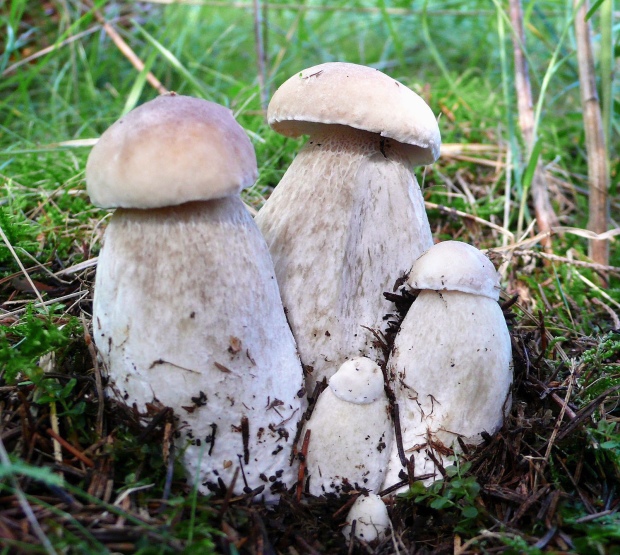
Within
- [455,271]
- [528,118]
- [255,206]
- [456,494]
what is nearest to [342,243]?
[455,271]

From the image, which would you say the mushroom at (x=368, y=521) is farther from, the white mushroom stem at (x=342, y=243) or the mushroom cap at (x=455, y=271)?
the mushroom cap at (x=455, y=271)

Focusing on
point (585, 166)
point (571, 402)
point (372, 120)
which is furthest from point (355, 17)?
point (571, 402)

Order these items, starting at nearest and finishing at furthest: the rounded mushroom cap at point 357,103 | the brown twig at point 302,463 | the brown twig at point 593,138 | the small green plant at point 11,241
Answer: the rounded mushroom cap at point 357,103 < the brown twig at point 302,463 < the small green plant at point 11,241 < the brown twig at point 593,138

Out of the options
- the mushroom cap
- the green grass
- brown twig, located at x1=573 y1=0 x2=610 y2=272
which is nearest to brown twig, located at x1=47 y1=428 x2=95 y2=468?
the green grass

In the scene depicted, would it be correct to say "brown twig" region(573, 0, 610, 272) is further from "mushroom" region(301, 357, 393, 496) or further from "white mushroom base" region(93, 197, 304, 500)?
"white mushroom base" region(93, 197, 304, 500)

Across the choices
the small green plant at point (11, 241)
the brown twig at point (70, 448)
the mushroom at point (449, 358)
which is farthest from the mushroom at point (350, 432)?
the small green plant at point (11, 241)

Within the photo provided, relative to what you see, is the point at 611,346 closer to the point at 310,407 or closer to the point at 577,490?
the point at 577,490
